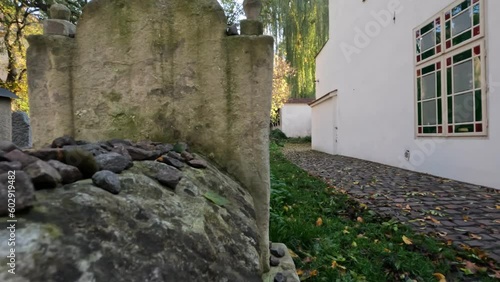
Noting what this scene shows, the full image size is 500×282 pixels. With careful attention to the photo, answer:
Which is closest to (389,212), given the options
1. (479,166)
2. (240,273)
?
(479,166)

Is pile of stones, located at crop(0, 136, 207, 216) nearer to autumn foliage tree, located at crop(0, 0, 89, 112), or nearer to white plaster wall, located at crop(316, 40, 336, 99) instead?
autumn foliage tree, located at crop(0, 0, 89, 112)

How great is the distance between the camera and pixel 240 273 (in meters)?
1.10

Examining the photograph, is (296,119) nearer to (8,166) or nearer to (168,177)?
(168,177)

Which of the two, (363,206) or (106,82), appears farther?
(363,206)

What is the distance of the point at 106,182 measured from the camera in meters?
1.03

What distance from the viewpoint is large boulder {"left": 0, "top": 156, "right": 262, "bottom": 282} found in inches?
29.5

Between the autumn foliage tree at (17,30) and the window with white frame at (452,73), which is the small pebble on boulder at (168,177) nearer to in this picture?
the window with white frame at (452,73)

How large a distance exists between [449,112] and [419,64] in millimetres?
1559

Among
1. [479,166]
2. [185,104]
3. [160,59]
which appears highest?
[160,59]

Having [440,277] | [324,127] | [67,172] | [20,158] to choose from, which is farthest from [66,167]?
[324,127]

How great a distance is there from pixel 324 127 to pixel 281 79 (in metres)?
7.32

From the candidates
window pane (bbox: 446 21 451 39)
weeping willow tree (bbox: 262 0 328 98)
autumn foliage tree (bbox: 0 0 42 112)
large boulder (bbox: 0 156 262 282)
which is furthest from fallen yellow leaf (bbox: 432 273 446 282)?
weeping willow tree (bbox: 262 0 328 98)

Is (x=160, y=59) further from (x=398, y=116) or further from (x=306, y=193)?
(x=398, y=116)

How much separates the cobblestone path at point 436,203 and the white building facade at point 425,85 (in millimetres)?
604
